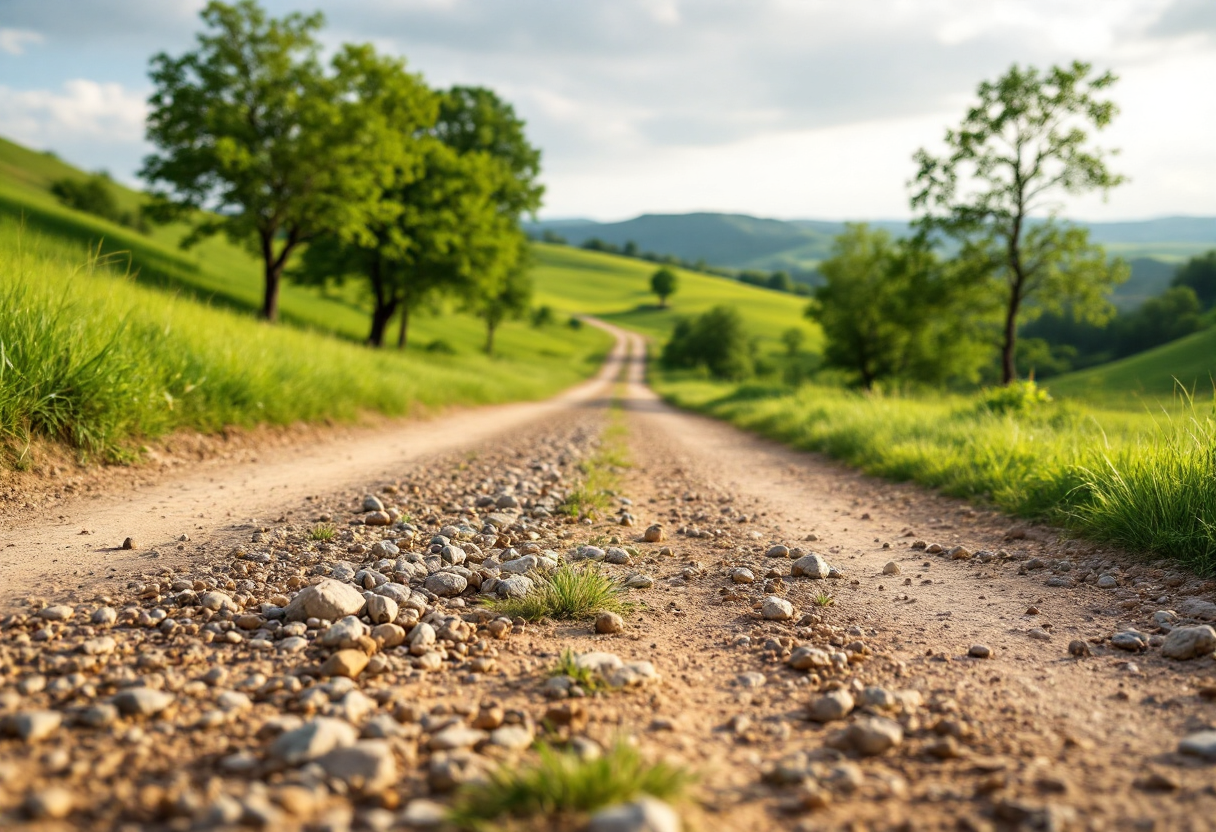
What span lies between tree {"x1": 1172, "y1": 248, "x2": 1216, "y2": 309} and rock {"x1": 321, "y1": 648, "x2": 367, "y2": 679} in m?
107

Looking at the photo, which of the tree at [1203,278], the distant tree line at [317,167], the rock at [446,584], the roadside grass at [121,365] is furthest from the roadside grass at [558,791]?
the tree at [1203,278]

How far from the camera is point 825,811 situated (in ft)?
6.26

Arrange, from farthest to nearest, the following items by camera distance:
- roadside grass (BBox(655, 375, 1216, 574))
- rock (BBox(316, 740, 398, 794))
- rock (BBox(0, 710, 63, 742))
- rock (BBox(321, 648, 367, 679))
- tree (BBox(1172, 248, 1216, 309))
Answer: tree (BBox(1172, 248, 1216, 309)) → roadside grass (BBox(655, 375, 1216, 574)) → rock (BBox(321, 648, 367, 679)) → rock (BBox(0, 710, 63, 742)) → rock (BBox(316, 740, 398, 794))

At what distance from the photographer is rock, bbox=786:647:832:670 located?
2938 millimetres

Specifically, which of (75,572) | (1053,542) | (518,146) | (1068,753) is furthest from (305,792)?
(518,146)

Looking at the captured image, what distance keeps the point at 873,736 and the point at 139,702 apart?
2461 millimetres

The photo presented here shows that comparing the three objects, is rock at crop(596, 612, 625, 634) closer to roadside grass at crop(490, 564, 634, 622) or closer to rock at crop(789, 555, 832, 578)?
roadside grass at crop(490, 564, 634, 622)

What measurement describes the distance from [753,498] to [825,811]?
545 cm

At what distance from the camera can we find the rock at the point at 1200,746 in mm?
2156

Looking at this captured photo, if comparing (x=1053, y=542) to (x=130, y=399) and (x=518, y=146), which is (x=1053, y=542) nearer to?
(x=130, y=399)

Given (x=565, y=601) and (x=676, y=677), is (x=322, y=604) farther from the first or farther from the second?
(x=676, y=677)

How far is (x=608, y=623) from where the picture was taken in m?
3.33

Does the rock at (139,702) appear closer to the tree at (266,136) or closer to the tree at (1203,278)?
the tree at (266,136)

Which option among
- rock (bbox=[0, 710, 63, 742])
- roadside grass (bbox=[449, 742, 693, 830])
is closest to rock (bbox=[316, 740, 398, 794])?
roadside grass (bbox=[449, 742, 693, 830])
